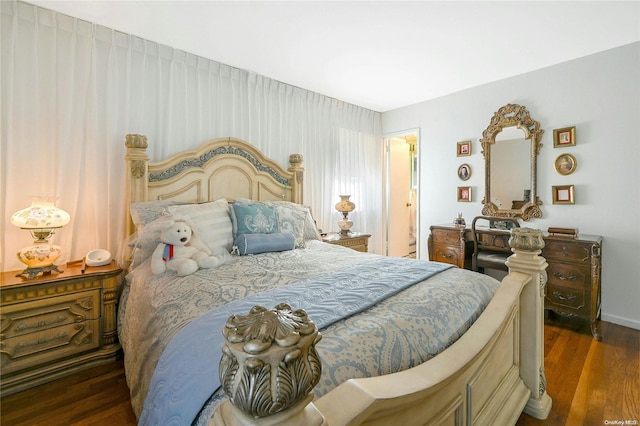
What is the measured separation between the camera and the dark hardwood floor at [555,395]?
1.46 m

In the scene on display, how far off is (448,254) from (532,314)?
6.34ft

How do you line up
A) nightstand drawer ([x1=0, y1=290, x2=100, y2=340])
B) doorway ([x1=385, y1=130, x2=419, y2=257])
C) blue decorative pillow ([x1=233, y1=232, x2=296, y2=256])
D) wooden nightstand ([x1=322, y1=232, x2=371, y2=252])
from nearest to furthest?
nightstand drawer ([x1=0, y1=290, x2=100, y2=340]) → blue decorative pillow ([x1=233, y1=232, x2=296, y2=256]) → wooden nightstand ([x1=322, y1=232, x2=371, y2=252]) → doorway ([x1=385, y1=130, x2=419, y2=257])

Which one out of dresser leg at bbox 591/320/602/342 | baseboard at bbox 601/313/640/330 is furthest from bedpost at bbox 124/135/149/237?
baseboard at bbox 601/313/640/330

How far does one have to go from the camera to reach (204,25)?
7.23 ft

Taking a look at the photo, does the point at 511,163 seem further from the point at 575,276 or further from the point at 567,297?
the point at 567,297

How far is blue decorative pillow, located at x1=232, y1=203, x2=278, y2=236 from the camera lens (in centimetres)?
216

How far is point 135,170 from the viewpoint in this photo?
2188 mm

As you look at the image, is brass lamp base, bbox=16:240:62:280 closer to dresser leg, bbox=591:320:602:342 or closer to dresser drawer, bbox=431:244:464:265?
dresser drawer, bbox=431:244:464:265

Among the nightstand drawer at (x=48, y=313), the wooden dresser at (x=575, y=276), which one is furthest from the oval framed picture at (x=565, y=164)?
the nightstand drawer at (x=48, y=313)

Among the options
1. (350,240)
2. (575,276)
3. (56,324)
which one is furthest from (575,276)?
(56,324)

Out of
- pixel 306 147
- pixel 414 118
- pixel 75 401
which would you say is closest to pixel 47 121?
pixel 75 401

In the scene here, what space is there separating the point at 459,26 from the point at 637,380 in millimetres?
2703

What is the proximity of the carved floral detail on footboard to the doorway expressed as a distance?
4266 mm

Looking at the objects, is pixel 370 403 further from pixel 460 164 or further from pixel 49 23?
pixel 460 164
